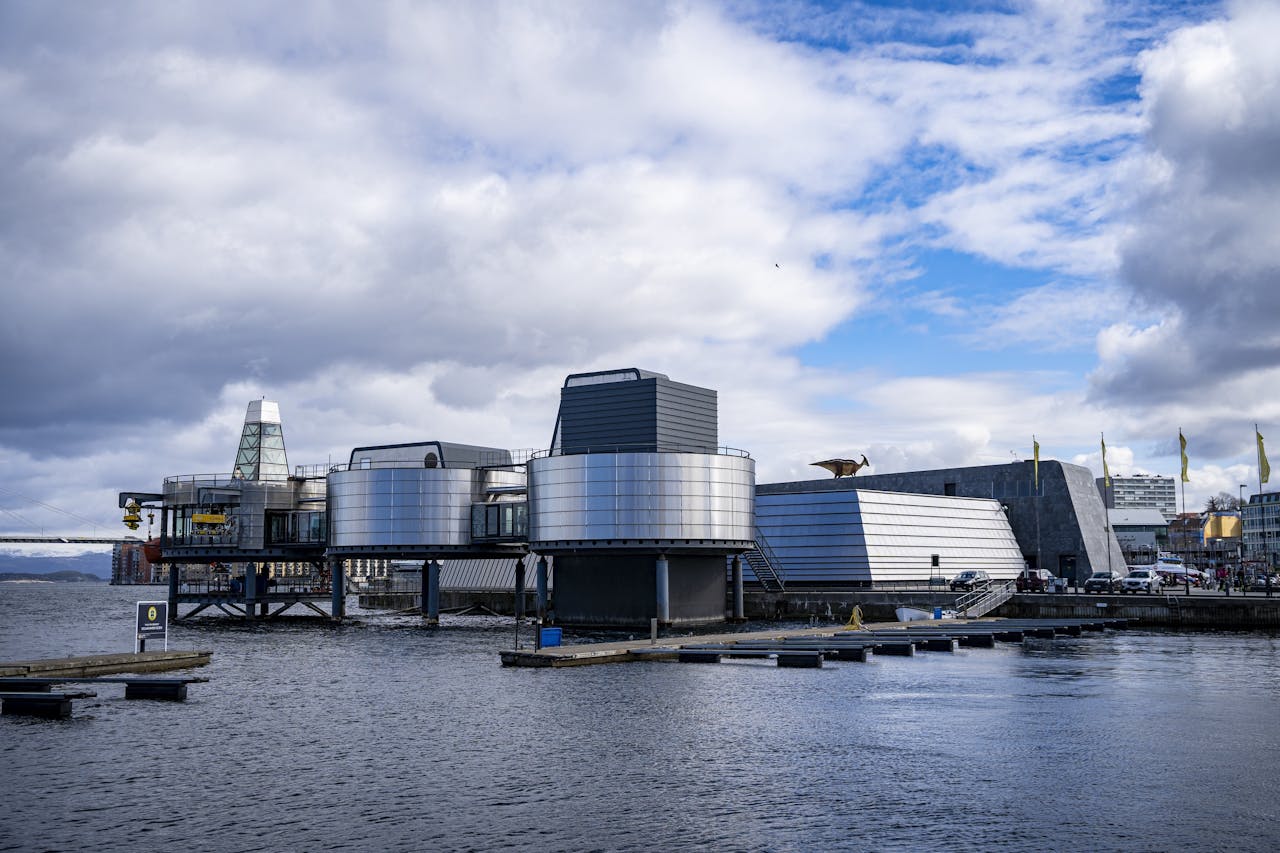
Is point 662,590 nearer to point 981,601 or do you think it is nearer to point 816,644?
point 981,601

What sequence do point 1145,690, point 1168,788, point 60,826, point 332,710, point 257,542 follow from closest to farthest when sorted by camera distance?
point 60,826
point 1168,788
point 332,710
point 1145,690
point 257,542

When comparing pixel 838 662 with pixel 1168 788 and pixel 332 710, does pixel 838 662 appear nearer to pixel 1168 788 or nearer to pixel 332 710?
pixel 332 710

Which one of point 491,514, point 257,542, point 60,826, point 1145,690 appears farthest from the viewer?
point 257,542

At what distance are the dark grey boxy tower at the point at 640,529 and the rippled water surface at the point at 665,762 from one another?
128ft

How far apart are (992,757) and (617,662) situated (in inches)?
1317

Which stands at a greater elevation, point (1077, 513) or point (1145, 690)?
point (1077, 513)

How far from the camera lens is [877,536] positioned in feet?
396

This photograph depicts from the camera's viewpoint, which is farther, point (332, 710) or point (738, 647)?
point (738, 647)

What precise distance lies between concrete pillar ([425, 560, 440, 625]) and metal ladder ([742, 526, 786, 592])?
106 feet

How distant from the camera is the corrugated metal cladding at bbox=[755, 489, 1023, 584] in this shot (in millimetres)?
120000

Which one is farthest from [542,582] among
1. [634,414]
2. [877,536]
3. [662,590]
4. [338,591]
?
[877,536]

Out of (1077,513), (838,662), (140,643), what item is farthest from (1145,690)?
(1077,513)

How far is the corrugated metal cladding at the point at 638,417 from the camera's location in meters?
124

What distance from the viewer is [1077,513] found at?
134 m
